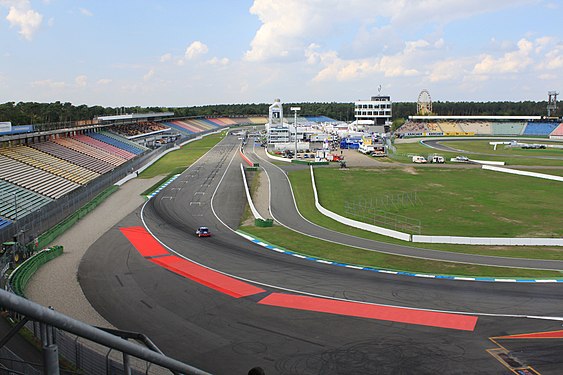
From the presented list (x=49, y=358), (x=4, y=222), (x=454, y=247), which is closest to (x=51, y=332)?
(x=49, y=358)

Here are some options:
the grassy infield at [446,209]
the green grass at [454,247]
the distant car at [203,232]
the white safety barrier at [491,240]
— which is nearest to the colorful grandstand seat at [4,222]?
the distant car at [203,232]

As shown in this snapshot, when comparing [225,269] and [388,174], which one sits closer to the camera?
[225,269]

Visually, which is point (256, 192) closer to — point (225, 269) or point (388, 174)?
point (388, 174)

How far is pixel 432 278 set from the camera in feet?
95.7

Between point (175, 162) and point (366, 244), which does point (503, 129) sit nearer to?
point (175, 162)

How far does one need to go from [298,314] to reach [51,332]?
1806 centimetres

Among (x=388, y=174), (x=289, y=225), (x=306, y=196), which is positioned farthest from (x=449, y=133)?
(x=289, y=225)

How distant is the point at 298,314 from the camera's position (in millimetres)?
24031

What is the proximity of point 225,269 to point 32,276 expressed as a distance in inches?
454

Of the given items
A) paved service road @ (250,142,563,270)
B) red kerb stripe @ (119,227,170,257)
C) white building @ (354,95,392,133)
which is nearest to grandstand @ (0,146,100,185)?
red kerb stripe @ (119,227,170,257)

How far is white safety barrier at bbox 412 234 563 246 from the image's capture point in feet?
120

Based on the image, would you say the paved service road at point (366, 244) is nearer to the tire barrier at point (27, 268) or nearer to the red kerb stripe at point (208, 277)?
the red kerb stripe at point (208, 277)

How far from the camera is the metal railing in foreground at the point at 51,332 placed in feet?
17.4

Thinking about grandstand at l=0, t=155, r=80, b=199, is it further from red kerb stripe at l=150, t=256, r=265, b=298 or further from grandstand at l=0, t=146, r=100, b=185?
red kerb stripe at l=150, t=256, r=265, b=298
